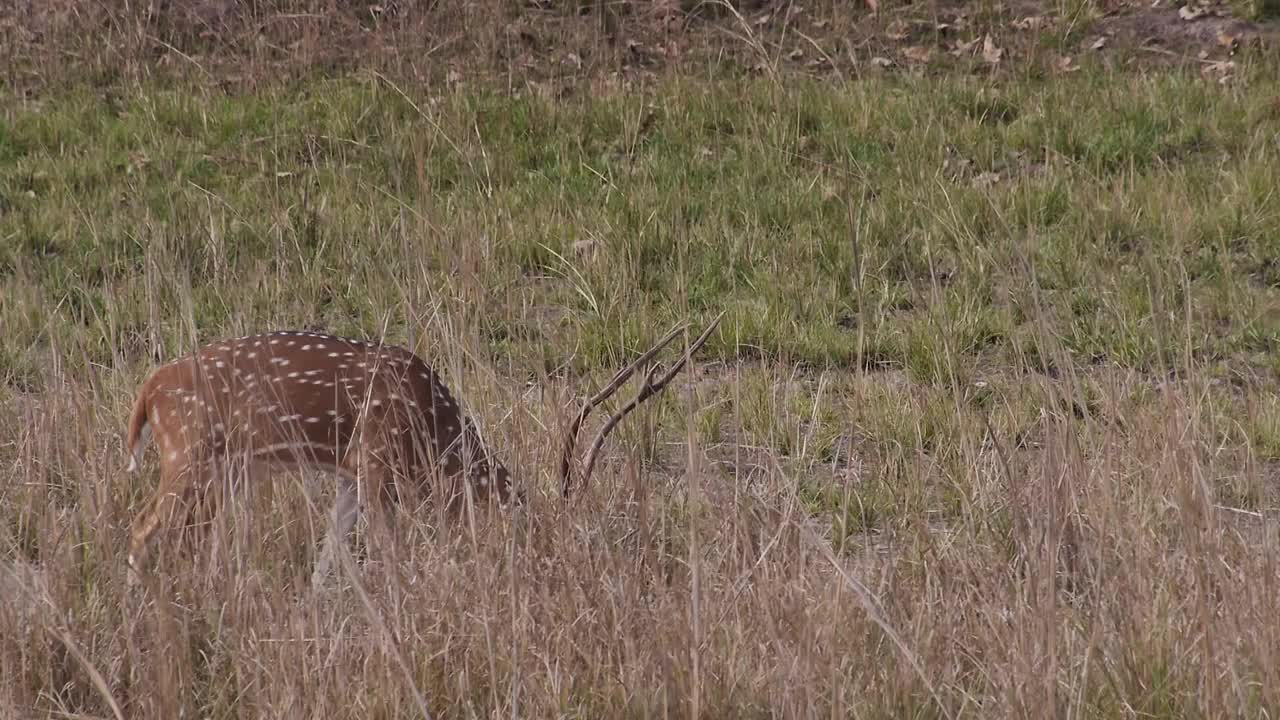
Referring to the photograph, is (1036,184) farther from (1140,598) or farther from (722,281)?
(1140,598)

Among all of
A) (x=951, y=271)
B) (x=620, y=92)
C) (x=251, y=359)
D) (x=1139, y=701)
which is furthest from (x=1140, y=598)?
(x=620, y=92)

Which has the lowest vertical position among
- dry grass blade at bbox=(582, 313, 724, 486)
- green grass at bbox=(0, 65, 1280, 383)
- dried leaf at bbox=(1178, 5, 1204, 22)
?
green grass at bbox=(0, 65, 1280, 383)

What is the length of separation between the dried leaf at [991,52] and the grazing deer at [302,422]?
5475mm

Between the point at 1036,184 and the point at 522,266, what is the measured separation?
208cm

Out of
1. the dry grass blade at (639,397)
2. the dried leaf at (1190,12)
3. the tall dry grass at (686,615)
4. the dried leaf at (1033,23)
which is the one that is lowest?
the dried leaf at (1033,23)

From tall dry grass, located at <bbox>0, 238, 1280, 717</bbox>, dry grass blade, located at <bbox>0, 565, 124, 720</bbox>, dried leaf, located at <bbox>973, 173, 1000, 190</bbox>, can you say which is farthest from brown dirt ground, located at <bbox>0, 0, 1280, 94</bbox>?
dry grass blade, located at <bbox>0, 565, 124, 720</bbox>

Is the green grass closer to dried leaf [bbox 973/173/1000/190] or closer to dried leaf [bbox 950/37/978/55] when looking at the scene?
dried leaf [bbox 973/173/1000/190]

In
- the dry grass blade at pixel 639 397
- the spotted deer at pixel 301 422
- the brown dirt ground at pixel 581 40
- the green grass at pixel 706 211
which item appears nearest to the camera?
the dry grass blade at pixel 639 397

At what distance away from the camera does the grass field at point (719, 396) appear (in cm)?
264

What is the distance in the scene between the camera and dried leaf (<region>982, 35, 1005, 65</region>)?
27.3 feet

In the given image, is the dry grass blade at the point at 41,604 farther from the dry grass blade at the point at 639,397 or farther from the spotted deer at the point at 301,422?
the dry grass blade at the point at 639,397

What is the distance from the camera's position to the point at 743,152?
22.7 ft

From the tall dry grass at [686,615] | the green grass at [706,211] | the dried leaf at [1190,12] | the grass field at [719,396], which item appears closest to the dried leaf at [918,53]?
the grass field at [719,396]

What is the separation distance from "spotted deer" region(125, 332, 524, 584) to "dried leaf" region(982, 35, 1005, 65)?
5494 millimetres
